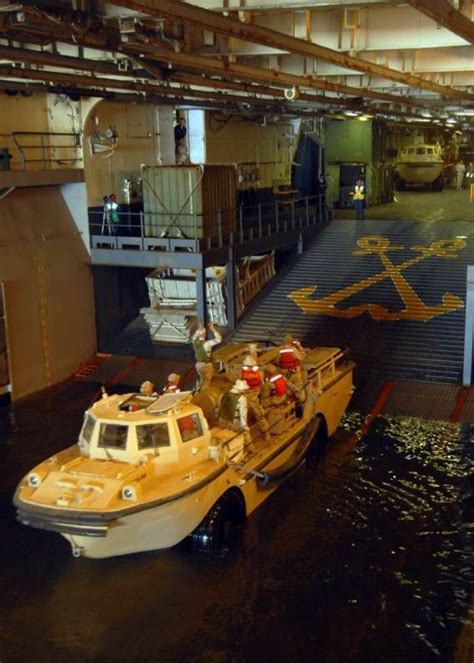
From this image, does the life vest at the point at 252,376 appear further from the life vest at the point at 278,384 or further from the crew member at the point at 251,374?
the life vest at the point at 278,384

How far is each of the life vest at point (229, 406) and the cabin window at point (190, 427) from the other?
1.12 m

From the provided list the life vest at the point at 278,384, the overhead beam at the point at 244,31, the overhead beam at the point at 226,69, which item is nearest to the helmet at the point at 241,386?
the life vest at the point at 278,384

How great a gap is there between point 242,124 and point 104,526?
21.0 meters

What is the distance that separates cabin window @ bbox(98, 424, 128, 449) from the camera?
10484 millimetres

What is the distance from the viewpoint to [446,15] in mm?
8023

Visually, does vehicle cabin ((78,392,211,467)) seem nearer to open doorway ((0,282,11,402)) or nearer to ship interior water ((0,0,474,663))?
ship interior water ((0,0,474,663))

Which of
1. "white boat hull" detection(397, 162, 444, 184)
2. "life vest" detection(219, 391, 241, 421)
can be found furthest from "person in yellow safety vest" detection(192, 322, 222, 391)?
"white boat hull" detection(397, 162, 444, 184)

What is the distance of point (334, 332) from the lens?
20.0 metres

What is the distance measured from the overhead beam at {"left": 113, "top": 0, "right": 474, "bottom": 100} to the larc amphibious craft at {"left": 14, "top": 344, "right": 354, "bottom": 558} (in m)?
5.33

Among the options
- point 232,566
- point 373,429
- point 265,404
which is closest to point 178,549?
point 232,566

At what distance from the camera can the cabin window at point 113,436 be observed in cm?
1048

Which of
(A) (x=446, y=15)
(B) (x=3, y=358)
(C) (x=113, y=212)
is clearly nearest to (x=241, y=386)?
(A) (x=446, y=15)

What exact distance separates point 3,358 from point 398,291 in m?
11.4

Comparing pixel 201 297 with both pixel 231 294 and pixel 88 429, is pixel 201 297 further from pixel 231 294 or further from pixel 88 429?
pixel 88 429
